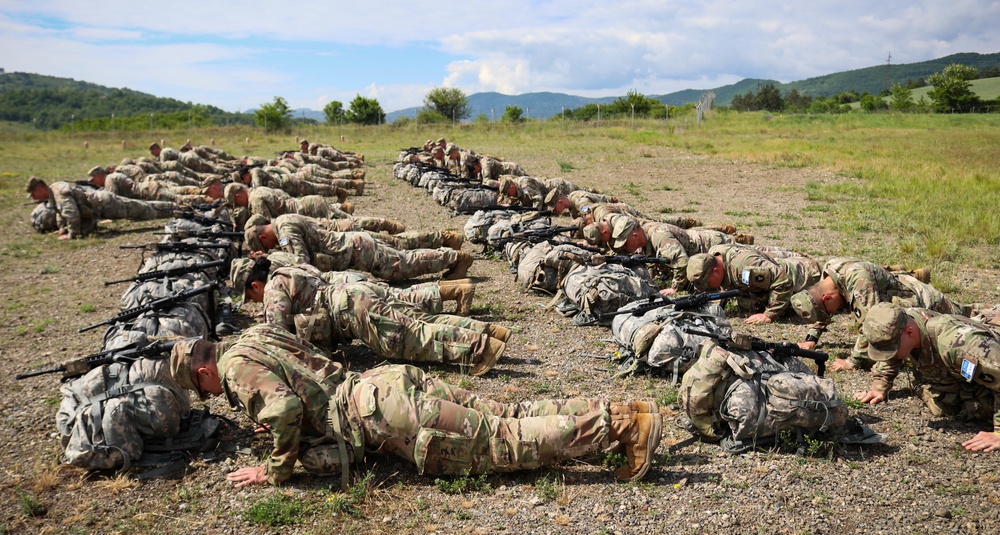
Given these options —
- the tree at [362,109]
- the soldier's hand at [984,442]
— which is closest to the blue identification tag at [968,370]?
the soldier's hand at [984,442]

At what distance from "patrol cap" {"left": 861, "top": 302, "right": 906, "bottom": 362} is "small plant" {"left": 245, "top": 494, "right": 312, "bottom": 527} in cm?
471

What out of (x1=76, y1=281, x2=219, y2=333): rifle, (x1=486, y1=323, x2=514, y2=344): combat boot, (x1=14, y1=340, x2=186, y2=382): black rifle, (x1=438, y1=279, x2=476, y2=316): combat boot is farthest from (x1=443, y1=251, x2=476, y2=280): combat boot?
(x1=14, y1=340, x2=186, y2=382): black rifle

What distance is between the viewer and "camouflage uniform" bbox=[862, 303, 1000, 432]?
5.00 m

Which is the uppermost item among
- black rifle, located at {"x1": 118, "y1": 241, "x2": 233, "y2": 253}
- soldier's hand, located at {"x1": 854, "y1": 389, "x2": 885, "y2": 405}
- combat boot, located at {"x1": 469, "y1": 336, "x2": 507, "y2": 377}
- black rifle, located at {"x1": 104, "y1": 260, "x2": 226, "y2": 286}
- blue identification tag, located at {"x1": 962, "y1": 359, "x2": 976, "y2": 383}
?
black rifle, located at {"x1": 118, "y1": 241, "x2": 233, "y2": 253}

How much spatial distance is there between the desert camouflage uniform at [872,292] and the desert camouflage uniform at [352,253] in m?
5.21

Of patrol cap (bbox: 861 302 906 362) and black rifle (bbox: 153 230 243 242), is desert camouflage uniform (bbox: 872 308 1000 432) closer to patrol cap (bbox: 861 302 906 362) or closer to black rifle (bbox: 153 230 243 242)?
patrol cap (bbox: 861 302 906 362)

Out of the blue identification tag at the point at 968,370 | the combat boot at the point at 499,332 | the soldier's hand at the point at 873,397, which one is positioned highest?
the blue identification tag at the point at 968,370

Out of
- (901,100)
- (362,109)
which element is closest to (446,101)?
(362,109)

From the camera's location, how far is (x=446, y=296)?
800cm

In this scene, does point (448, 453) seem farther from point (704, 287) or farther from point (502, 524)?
point (704, 287)

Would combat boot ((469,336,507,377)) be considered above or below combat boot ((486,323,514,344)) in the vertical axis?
below

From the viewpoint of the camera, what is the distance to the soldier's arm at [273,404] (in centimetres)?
447

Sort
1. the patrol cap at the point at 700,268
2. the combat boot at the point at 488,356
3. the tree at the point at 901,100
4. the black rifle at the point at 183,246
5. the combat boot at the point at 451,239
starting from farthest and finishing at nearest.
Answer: the tree at the point at 901,100
the combat boot at the point at 451,239
the black rifle at the point at 183,246
the patrol cap at the point at 700,268
the combat boot at the point at 488,356

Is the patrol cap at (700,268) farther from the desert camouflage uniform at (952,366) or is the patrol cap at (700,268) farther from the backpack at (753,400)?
the backpack at (753,400)
